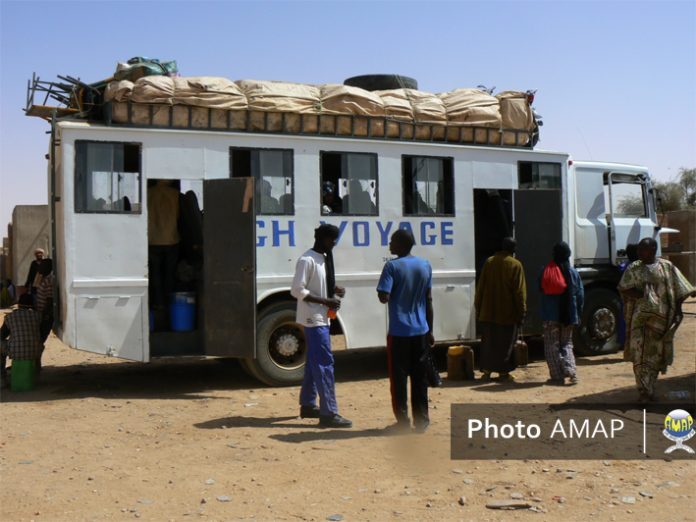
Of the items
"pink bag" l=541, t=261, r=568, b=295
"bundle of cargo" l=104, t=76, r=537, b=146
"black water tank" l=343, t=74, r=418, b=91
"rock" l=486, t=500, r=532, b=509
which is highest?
"black water tank" l=343, t=74, r=418, b=91

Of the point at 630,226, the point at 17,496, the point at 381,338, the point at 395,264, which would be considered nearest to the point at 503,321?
the point at 381,338

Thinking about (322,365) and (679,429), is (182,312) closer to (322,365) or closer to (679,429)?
(322,365)

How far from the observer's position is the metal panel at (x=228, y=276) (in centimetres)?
833

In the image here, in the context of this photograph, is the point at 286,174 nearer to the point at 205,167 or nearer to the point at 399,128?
the point at 205,167

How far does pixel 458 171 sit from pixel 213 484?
574 cm

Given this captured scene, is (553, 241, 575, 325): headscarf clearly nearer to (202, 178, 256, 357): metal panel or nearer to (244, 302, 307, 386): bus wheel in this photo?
(244, 302, 307, 386): bus wheel

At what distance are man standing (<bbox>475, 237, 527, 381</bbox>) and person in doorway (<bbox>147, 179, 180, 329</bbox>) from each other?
3496 mm

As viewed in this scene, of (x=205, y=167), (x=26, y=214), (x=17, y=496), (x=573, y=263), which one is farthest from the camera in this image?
(x=26, y=214)

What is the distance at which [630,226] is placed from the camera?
36.9ft

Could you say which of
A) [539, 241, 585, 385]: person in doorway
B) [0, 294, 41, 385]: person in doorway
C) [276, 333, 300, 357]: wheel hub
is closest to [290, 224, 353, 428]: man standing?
[276, 333, 300, 357]: wheel hub

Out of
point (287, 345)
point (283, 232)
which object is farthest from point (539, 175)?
point (287, 345)

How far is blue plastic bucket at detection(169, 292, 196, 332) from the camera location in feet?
Result: 28.7

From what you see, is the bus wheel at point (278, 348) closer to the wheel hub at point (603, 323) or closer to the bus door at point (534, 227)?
the bus door at point (534, 227)

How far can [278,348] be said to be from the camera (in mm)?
8891
